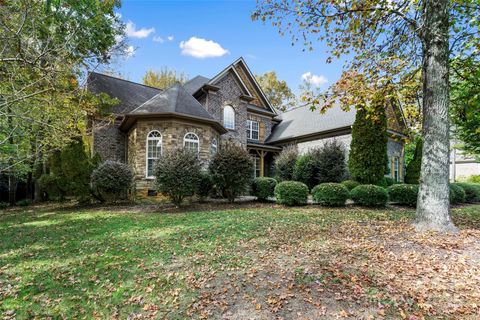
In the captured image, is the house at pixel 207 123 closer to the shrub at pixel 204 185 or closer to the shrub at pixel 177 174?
the shrub at pixel 204 185

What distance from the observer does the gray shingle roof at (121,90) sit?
16.3 m

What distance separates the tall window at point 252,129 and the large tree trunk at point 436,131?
51.5 ft

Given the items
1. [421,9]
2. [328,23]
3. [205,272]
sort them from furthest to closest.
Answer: [328,23] < [421,9] < [205,272]

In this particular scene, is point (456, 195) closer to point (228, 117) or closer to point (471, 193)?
point (471, 193)

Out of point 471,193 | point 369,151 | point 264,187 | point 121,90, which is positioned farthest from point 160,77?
point 471,193

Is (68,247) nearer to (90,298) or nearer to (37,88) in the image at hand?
(90,298)

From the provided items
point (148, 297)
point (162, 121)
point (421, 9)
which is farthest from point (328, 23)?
point (162, 121)

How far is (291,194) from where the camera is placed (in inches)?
407

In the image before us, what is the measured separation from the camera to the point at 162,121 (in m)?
13.3

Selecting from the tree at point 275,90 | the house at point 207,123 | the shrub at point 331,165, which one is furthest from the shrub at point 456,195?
the tree at point 275,90

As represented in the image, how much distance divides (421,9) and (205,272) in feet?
23.9

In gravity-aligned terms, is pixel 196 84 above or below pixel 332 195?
above

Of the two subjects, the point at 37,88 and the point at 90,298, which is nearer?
the point at 90,298

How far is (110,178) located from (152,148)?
3.05 meters
